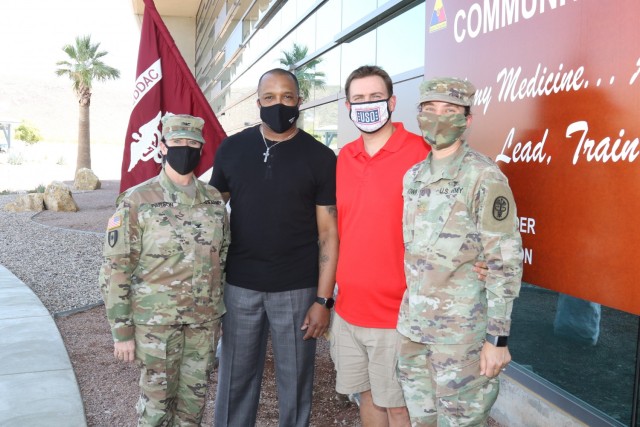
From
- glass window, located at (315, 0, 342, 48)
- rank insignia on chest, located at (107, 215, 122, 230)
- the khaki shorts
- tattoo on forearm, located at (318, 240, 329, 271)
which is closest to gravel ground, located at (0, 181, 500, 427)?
the khaki shorts

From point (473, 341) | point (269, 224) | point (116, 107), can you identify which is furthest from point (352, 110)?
point (116, 107)

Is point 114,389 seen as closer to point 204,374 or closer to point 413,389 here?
point 204,374

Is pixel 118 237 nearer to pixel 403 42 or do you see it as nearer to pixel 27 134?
pixel 403 42

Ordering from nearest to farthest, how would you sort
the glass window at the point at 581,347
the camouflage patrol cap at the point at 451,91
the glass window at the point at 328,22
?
the camouflage patrol cap at the point at 451,91 < the glass window at the point at 581,347 < the glass window at the point at 328,22

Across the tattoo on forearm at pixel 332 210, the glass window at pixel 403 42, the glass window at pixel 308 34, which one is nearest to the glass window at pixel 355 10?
the glass window at pixel 403 42

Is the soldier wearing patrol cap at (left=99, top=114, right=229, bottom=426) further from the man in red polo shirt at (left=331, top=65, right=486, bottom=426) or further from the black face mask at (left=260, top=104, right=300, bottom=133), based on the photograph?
the man in red polo shirt at (left=331, top=65, right=486, bottom=426)

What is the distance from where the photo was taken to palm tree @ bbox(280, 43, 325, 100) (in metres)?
9.64

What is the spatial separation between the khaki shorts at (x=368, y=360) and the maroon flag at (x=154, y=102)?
6.39ft

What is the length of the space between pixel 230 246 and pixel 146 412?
0.91 m

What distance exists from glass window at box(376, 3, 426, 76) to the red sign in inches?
102

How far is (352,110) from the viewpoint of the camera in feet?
8.68

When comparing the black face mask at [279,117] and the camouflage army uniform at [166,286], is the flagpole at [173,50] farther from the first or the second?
the camouflage army uniform at [166,286]

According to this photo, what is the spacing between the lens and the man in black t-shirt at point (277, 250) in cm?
287

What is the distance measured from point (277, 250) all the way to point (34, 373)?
2731 mm
